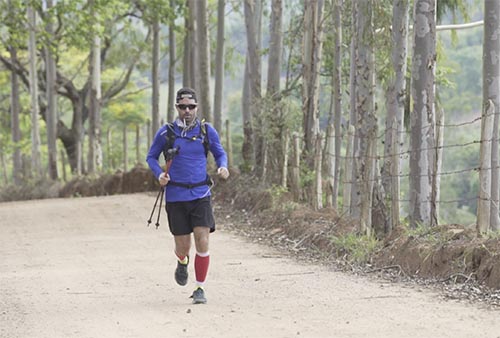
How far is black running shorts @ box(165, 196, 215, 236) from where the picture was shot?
29.3 ft

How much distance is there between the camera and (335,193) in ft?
59.1

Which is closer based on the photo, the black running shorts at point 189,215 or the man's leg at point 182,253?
the black running shorts at point 189,215

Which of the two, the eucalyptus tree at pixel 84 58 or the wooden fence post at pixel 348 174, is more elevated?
the eucalyptus tree at pixel 84 58

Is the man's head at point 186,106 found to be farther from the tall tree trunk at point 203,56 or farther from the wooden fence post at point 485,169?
the tall tree trunk at point 203,56

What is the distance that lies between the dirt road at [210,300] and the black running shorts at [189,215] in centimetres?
71

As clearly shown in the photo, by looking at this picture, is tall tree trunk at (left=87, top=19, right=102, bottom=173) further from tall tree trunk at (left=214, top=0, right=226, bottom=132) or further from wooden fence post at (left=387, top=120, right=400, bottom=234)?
wooden fence post at (left=387, top=120, right=400, bottom=234)

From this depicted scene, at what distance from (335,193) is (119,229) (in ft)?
13.4

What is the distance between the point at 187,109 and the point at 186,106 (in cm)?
3

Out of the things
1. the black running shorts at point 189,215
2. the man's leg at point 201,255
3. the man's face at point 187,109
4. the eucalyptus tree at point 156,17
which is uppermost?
the eucalyptus tree at point 156,17

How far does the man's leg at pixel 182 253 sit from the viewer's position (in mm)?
9164

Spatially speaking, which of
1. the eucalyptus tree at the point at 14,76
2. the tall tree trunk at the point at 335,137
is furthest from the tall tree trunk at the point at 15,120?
the tall tree trunk at the point at 335,137

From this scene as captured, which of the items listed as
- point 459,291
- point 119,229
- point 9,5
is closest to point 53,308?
point 459,291

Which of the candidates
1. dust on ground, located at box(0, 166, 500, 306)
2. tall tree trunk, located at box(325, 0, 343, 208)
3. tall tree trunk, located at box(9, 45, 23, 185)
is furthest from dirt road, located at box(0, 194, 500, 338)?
tall tree trunk, located at box(9, 45, 23, 185)

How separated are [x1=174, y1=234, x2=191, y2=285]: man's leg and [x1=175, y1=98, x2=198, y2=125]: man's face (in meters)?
1.12
